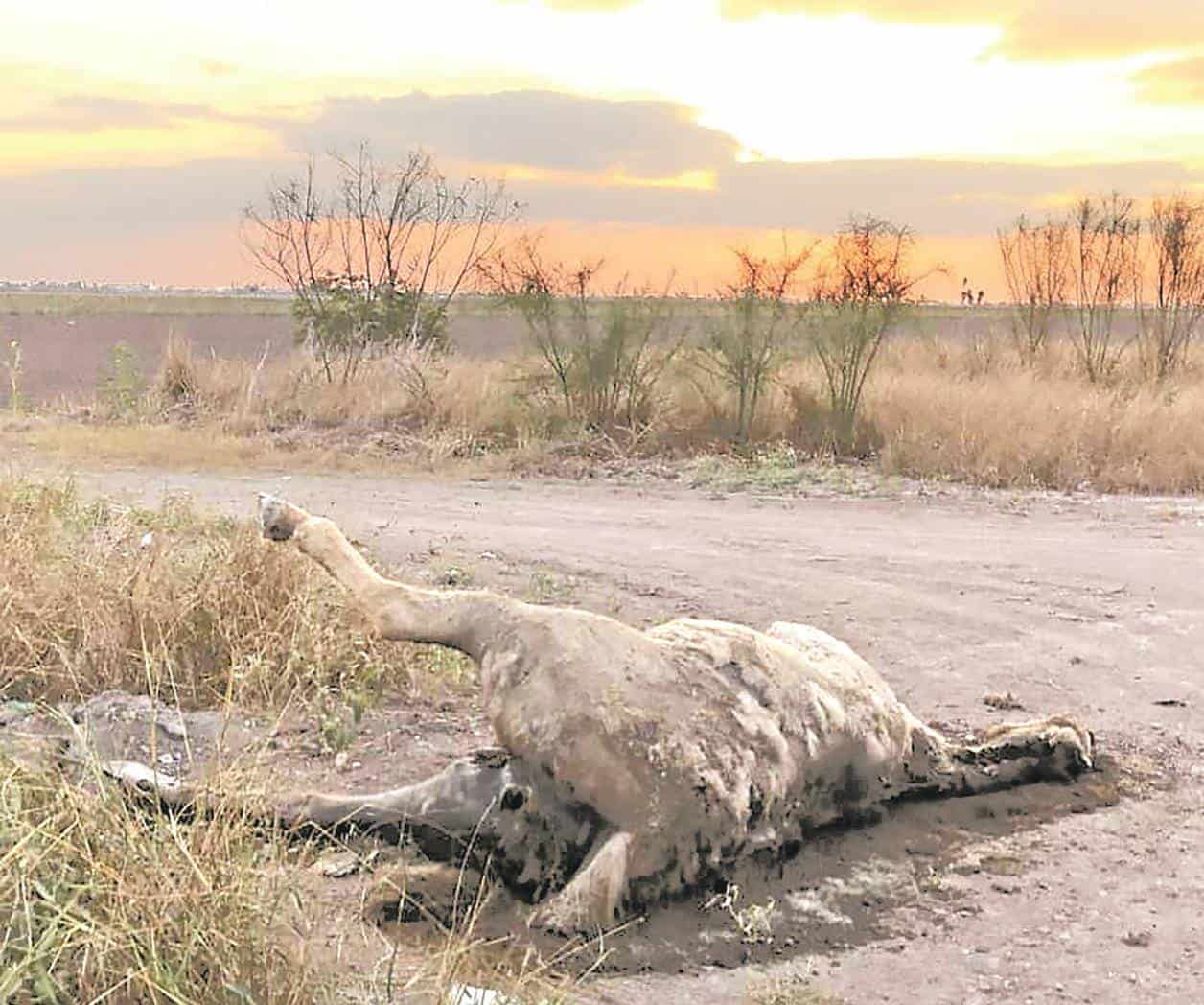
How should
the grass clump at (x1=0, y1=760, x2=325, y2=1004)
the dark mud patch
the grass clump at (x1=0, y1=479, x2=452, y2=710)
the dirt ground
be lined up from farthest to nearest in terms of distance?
the grass clump at (x1=0, y1=479, x2=452, y2=710), the dirt ground, the dark mud patch, the grass clump at (x1=0, y1=760, x2=325, y2=1004)

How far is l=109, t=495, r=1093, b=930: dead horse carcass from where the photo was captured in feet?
13.2

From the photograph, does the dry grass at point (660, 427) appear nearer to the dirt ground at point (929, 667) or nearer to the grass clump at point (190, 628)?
the dirt ground at point (929, 667)

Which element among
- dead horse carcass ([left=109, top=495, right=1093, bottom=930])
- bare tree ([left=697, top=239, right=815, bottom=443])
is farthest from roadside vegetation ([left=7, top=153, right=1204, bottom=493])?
dead horse carcass ([left=109, top=495, right=1093, bottom=930])

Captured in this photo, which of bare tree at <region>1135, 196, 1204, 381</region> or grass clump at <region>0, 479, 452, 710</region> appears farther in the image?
bare tree at <region>1135, 196, 1204, 381</region>

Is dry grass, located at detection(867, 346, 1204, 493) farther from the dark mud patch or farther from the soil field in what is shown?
the soil field

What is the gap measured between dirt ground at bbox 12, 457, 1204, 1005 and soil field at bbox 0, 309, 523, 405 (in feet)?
59.1

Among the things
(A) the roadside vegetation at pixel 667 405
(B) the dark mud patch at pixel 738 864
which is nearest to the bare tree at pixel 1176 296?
(A) the roadside vegetation at pixel 667 405

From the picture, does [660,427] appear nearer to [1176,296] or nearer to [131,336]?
[1176,296]

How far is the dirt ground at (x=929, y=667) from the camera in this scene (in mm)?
4074

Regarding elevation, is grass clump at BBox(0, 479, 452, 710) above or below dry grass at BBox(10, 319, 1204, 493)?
above

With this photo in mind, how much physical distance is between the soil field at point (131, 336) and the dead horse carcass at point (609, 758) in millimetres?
23722

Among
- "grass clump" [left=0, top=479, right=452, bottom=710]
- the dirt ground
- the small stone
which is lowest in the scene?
the dirt ground

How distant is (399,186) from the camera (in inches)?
912

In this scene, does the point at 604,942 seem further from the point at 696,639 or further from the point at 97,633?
Answer: the point at 97,633
